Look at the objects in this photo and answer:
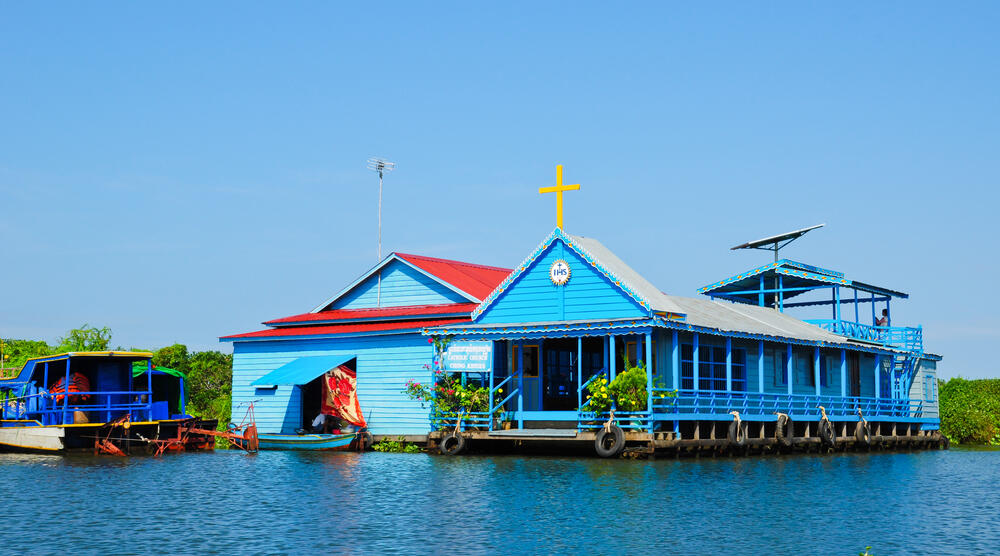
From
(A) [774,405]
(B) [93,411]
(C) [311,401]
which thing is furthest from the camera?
(C) [311,401]

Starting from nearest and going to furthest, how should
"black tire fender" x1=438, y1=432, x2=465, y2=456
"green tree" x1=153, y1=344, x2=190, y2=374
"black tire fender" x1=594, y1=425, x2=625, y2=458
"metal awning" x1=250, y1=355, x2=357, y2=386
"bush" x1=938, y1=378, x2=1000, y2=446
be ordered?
"black tire fender" x1=594, y1=425, x2=625, y2=458 → "black tire fender" x1=438, y1=432, x2=465, y2=456 → "metal awning" x1=250, y1=355, x2=357, y2=386 → "bush" x1=938, y1=378, x2=1000, y2=446 → "green tree" x1=153, y1=344, x2=190, y2=374

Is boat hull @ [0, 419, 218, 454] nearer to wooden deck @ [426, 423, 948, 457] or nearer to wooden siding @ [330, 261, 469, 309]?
wooden deck @ [426, 423, 948, 457]

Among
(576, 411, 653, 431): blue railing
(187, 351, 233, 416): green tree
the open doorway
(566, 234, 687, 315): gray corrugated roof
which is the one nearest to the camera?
(576, 411, 653, 431): blue railing

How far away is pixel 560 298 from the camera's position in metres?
37.3

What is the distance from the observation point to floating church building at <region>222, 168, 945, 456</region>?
35938 mm

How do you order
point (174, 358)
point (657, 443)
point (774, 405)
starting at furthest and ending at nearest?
point (174, 358), point (774, 405), point (657, 443)

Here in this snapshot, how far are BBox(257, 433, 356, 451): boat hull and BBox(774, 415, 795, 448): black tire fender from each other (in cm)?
1488

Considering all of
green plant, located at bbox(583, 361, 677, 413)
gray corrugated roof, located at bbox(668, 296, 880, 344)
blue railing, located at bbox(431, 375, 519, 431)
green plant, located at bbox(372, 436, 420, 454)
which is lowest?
green plant, located at bbox(372, 436, 420, 454)

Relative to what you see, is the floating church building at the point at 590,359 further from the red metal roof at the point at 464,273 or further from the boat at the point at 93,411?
the boat at the point at 93,411

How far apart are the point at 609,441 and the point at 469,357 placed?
20.9ft

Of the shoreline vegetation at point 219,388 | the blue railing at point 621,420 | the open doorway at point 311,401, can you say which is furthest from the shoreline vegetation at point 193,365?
the blue railing at point 621,420

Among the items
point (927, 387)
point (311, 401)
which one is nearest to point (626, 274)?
point (311, 401)

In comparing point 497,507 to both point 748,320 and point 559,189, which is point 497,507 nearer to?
point 559,189

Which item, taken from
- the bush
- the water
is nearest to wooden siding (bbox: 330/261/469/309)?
the water
